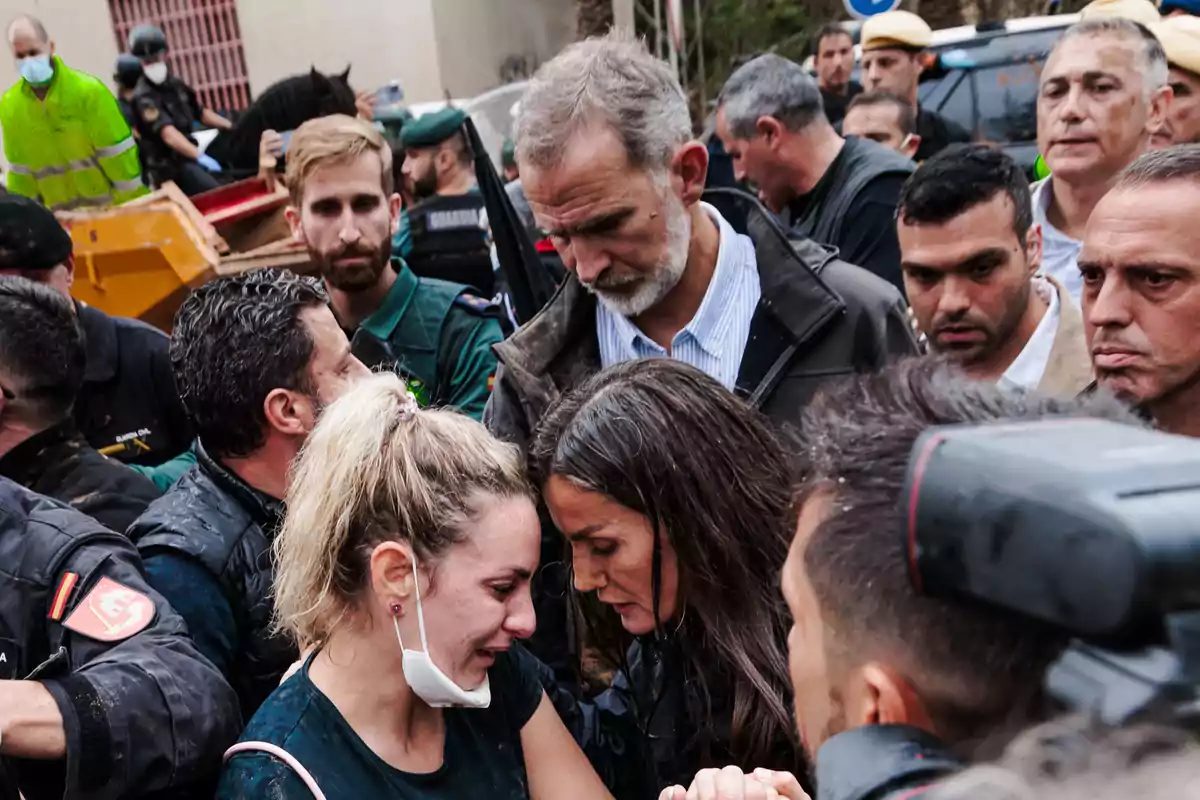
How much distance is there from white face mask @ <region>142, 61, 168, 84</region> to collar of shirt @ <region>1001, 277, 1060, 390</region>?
8376mm

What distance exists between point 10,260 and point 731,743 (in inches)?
113

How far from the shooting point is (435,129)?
5539mm

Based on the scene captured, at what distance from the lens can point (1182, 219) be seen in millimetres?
2088

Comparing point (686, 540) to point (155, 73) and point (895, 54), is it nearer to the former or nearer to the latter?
point (895, 54)

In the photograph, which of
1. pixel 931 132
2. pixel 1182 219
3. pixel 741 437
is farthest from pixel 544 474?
pixel 931 132

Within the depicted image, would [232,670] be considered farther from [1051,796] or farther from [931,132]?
[931,132]

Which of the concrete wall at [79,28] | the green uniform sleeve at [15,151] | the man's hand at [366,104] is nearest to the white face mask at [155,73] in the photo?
the man's hand at [366,104]

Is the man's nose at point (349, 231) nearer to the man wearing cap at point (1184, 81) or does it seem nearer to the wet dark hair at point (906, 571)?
the wet dark hair at point (906, 571)

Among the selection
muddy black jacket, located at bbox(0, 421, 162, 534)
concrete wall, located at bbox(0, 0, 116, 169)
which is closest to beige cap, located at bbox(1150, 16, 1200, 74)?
muddy black jacket, located at bbox(0, 421, 162, 534)

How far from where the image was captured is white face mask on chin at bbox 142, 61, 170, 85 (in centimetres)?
930

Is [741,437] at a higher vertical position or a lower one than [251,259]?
higher

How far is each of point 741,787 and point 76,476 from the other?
5.45 ft

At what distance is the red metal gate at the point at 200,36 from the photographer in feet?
46.8

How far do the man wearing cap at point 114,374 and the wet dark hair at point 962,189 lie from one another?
2.30m
